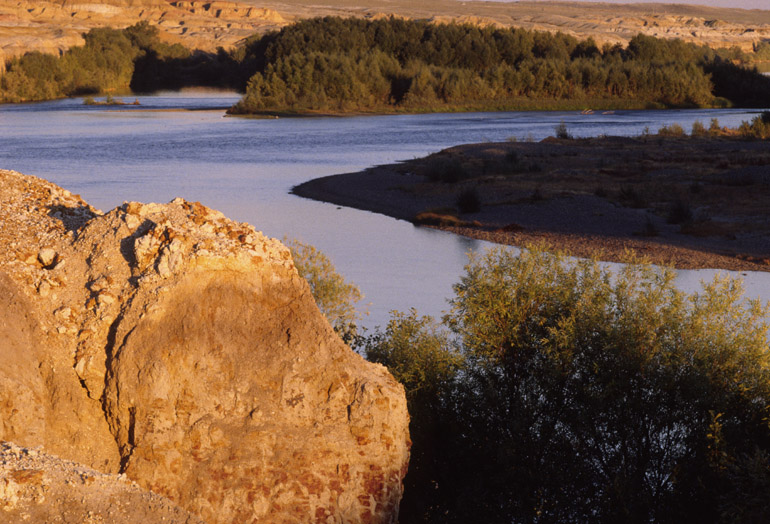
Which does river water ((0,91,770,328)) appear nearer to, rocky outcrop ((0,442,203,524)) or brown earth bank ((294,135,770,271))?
brown earth bank ((294,135,770,271))

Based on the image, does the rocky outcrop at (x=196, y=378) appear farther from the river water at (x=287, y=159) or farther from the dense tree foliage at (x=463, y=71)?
the dense tree foliage at (x=463, y=71)

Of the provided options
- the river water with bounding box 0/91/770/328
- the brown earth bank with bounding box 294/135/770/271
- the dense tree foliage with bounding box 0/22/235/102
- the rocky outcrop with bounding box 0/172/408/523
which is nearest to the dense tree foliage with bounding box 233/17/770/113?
the river water with bounding box 0/91/770/328

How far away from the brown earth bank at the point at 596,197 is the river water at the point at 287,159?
1565mm

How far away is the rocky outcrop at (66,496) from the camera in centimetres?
315

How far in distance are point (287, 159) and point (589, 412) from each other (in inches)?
1433

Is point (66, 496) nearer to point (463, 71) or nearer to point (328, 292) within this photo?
point (328, 292)

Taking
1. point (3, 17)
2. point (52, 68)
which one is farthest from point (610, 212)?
point (3, 17)

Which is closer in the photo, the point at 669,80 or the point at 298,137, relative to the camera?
the point at 298,137

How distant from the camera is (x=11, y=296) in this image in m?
4.91

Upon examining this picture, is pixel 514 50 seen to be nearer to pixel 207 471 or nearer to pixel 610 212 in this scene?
pixel 610 212

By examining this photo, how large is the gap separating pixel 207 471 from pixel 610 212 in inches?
867

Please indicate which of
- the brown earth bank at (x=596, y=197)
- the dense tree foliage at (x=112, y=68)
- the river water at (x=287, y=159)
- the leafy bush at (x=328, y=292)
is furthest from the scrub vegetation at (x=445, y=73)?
the leafy bush at (x=328, y=292)

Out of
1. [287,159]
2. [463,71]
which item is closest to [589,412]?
[287,159]

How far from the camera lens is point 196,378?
4.94 metres
